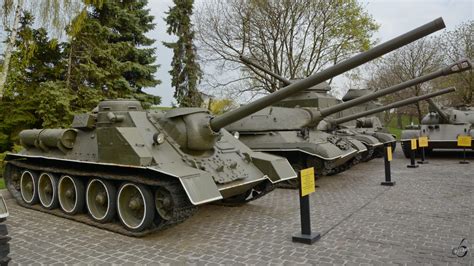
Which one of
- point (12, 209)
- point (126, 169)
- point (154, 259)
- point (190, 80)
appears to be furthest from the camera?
point (190, 80)

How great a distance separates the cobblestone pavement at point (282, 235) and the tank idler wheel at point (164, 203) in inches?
16.1

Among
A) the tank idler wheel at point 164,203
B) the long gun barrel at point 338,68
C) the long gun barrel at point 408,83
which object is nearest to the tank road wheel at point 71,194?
the tank idler wheel at point 164,203

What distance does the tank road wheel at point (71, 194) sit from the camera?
7559 millimetres

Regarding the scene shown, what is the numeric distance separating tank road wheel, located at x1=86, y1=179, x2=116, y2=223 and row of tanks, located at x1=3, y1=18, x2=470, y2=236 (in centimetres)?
2

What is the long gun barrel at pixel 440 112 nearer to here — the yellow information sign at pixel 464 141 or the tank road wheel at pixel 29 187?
the yellow information sign at pixel 464 141

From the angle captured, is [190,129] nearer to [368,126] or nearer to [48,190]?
[48,190]

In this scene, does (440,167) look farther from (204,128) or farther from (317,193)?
(204,128)

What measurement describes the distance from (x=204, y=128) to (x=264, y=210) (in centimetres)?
220

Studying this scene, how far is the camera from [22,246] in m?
6.00

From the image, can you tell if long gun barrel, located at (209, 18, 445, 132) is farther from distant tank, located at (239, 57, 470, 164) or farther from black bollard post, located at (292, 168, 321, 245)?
distant tank, located at (239, 57, 470, 164)

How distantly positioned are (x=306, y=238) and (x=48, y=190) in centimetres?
559

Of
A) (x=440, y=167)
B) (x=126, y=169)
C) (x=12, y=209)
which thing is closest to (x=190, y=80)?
(x=440, y=167)

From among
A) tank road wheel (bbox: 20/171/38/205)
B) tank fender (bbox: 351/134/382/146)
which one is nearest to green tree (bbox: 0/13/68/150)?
tank road wheel (bbox: 20/171/38/205)

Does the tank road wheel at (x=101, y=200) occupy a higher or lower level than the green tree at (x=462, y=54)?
lower
